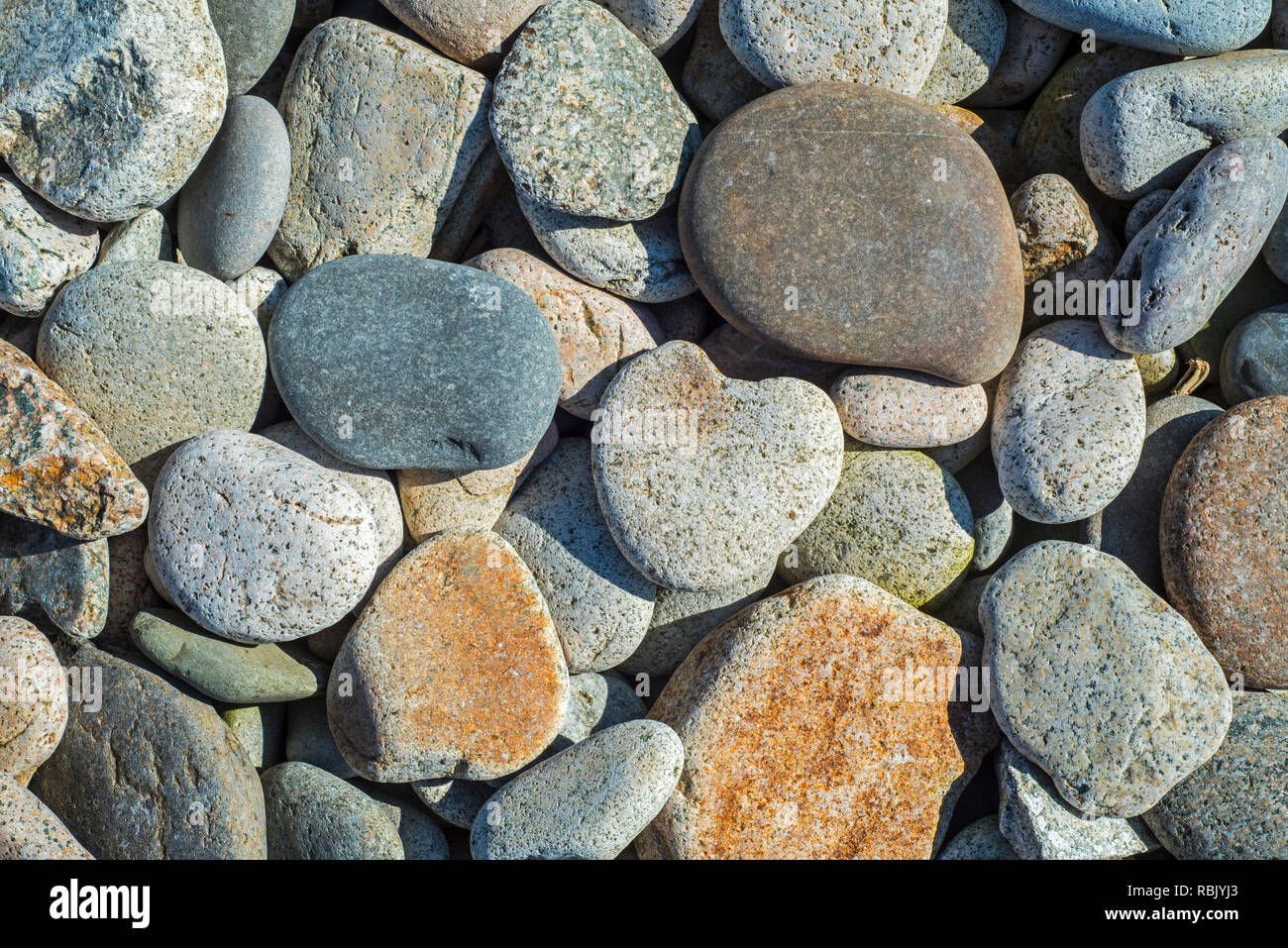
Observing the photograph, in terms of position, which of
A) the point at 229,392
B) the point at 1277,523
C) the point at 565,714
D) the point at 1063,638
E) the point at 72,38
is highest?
the point at 72,38

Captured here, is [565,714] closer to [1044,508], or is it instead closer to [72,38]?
[1044,508]

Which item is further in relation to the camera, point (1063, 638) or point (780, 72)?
point (780, 72)

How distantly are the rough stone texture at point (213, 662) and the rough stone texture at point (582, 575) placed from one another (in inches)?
38.3

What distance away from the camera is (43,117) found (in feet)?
12.0

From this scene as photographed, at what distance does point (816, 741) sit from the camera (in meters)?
3.74

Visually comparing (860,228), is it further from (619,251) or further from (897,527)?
(897,527)

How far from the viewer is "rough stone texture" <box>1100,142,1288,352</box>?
3633mm

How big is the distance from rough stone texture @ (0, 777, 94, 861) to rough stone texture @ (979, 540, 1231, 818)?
318cm

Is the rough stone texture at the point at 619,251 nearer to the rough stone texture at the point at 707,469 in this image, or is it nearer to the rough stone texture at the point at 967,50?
the rough stone texture at the point at 707,469

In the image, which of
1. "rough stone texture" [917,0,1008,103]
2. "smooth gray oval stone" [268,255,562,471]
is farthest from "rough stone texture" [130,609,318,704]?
"rough stone texture" [917,0,1008,103]

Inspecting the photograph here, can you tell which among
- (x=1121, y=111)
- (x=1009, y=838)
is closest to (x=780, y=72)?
(x=1121, y=111)

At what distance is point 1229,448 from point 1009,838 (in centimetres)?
163

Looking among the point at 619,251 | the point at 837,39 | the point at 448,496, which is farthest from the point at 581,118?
the point at 448,496

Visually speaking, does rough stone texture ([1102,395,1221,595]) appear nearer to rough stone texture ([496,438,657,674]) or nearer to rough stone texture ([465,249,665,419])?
rough stone texture ([496,438,657,674])
